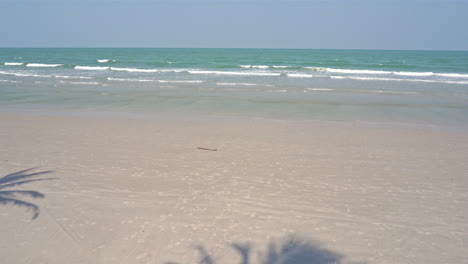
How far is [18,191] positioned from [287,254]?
4.11 meters

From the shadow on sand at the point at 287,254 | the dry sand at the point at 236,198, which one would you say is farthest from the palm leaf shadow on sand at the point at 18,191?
the shadow on sand at the point at 287,254

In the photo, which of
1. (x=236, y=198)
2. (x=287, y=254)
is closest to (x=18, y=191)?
(x=236, y=198)

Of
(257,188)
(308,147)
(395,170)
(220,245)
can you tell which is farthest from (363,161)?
(220,245)

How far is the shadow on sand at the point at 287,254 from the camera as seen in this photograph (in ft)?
12.2

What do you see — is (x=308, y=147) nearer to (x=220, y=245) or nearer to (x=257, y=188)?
(x=257, y=188)

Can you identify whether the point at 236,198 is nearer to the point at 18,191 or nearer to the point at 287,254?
the point at 287,254

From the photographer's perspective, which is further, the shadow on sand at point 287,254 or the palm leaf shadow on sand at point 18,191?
the palm leaf shadow on sand at point 18,191

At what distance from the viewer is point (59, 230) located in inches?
169

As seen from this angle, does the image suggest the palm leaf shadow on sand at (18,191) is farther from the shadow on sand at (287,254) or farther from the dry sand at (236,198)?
the shadow on sand at (287,254)

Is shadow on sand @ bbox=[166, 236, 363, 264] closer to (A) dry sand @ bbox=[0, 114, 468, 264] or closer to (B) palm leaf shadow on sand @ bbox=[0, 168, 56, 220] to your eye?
(A) dry sand @ bbox=[0, 114, 468, 264]

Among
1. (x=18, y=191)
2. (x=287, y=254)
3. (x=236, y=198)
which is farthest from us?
(x=18, y=191)

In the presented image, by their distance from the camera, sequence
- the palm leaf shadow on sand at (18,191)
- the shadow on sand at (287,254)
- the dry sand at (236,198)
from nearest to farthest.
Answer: the shadow on sand at (287,254) → the dry sand at (236,198) → the palm leaf shadow on sand at (18,191)

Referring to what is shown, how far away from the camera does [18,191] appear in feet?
17.4

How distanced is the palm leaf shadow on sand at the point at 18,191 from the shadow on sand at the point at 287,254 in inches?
104
